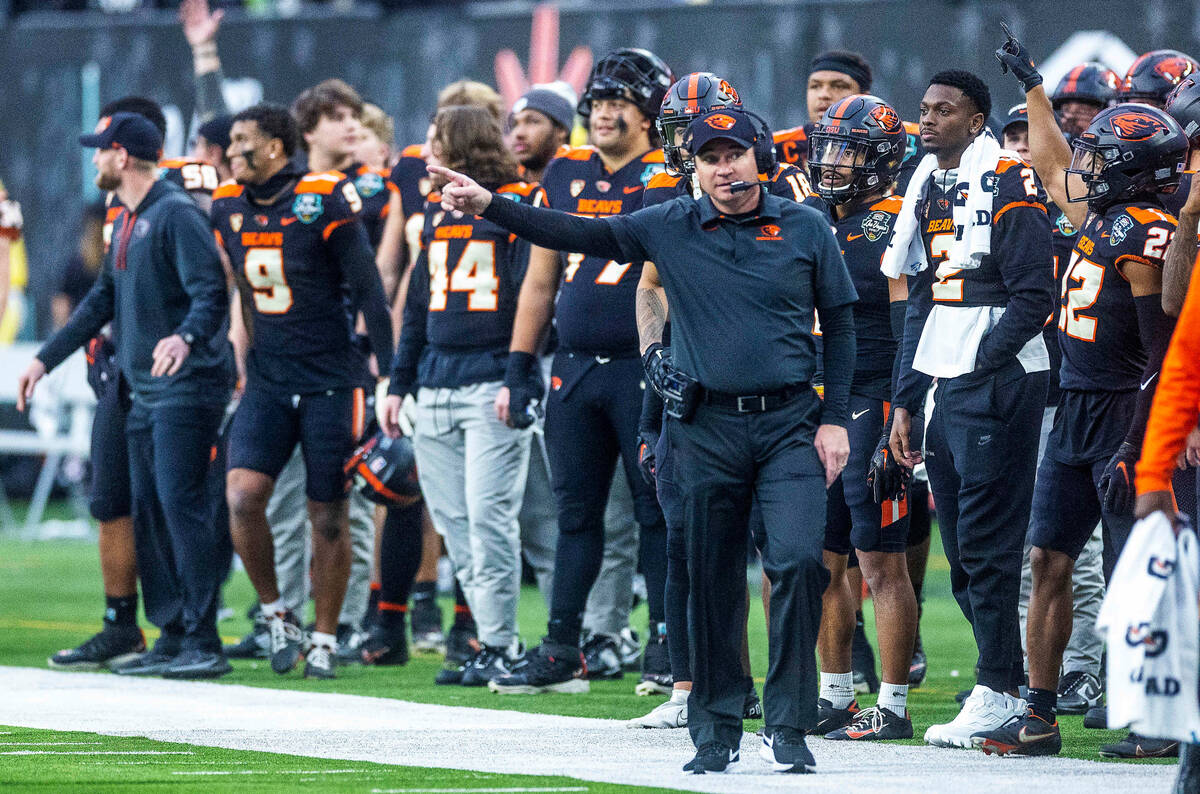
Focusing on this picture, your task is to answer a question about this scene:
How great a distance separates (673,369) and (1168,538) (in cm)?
165

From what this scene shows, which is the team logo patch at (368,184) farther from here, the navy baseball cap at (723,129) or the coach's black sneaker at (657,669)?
the navy baseball cap at (723,129)

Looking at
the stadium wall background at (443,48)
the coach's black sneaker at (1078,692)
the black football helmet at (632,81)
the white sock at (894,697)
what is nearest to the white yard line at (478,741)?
the white sock at (894,697)

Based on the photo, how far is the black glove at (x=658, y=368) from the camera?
6.00m

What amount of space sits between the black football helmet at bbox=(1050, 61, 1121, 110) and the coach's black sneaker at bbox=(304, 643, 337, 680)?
4126 millimetres

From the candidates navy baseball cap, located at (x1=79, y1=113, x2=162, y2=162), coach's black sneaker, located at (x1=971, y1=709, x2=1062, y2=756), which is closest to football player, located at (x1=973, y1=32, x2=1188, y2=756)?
coach's black sneaker, located at (x1=971, y1=709, x2=1062, y2=756)

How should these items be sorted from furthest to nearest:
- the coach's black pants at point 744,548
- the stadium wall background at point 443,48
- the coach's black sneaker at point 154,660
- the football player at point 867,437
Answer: the stadium wall background at point 443,48
the coach's black sneaker at point 154,660
the football player at point 867,437
the coach's black pants at point 744,548

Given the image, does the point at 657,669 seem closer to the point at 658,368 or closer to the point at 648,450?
the point at 648,450

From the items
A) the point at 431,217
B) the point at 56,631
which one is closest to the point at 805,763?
the point at 431,217

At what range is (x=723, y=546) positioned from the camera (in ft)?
19.4

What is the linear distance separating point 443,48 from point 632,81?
8.23 m

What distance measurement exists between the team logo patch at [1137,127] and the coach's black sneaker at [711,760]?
245 centimetres

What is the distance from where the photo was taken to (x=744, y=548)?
5965 millimetres

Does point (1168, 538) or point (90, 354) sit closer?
point (1168, 538)

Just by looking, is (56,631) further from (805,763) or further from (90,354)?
(805,763)
